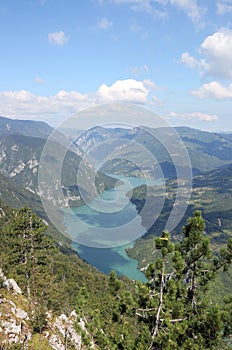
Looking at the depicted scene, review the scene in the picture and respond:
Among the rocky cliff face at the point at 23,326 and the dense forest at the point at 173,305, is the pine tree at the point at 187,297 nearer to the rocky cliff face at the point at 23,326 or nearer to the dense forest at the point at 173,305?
the dense forest at the point at 173,305

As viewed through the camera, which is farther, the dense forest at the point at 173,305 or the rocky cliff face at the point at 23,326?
the rocky cliff face at the point at 23,326

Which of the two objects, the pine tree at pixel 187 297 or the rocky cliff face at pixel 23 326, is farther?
the rocky cliff face at pixel 23 326

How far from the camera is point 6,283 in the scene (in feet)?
76.1

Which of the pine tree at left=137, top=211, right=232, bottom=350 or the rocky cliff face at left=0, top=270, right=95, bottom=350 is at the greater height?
the pine tree at left=137, top=211, right=232, bottom=350

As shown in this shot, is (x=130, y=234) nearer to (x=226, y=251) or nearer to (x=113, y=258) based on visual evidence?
(x=226, y=251)

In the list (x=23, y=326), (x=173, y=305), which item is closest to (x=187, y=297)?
(x=173, y=305)

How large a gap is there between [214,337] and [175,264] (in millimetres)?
2121

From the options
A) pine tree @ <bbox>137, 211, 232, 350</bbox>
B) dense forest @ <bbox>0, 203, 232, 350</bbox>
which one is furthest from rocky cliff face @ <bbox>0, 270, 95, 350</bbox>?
pine tree @ <bbox>137, 211, 232, 350</bbox>

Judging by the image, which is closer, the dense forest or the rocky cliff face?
the dense forest

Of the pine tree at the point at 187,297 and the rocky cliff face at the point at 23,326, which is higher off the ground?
the pine tree at the point at 187,297

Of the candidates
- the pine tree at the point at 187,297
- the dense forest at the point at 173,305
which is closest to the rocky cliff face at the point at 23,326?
the dense forest at the point at 173,305

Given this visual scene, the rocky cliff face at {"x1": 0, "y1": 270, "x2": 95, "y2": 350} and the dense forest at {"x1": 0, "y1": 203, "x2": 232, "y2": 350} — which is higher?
the dense forest at {"x1": 0, "y1": 203, "x2": 232, "y2": 350}

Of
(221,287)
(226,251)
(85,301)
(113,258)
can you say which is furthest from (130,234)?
(113,258)

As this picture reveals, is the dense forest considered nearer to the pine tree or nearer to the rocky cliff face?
the pine tree
